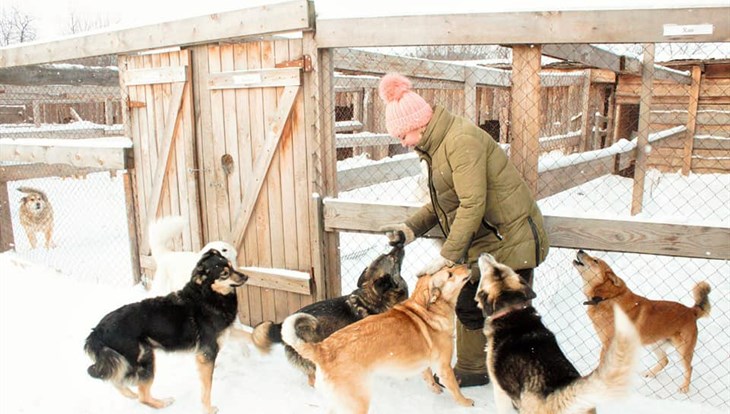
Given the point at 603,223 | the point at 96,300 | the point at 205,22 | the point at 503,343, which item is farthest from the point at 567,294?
the point at 96,300

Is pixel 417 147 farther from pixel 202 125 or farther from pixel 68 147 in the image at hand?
pixel 68 147

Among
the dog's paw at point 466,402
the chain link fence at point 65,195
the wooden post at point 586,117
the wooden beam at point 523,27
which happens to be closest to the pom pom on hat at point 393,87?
the wooden beam at point 523,27

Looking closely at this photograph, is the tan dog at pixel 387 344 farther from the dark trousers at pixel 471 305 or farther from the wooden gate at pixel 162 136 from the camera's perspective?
the wooden gate at pixel 162 136

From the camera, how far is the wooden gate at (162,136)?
5246 mm

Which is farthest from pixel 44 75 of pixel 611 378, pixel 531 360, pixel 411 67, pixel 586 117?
pixel 586 117

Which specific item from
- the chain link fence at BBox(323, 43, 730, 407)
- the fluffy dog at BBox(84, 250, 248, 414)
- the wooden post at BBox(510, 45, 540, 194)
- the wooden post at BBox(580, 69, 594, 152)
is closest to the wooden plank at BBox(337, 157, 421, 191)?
the chain link fence at BBox(323, 43, 730, 407)

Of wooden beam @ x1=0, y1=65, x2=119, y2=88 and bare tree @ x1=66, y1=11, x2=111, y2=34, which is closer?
wooden beam @ x1=0, y1=65, x2=119, y2=88

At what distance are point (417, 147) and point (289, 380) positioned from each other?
2.19 m

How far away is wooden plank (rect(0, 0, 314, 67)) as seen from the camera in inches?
166

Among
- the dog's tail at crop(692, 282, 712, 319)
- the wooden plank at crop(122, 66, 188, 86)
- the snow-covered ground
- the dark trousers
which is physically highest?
the wooden plank at crop(122, 66, 188, 86)

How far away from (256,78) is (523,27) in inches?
93.3

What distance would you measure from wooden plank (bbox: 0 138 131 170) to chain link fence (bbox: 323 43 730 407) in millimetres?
2623

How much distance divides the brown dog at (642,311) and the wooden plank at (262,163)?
2.76 metres

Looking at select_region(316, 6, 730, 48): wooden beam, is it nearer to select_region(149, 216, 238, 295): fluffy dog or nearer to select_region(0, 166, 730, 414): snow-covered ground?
select_region(0, 166, 730, 414): snow-covered ground
